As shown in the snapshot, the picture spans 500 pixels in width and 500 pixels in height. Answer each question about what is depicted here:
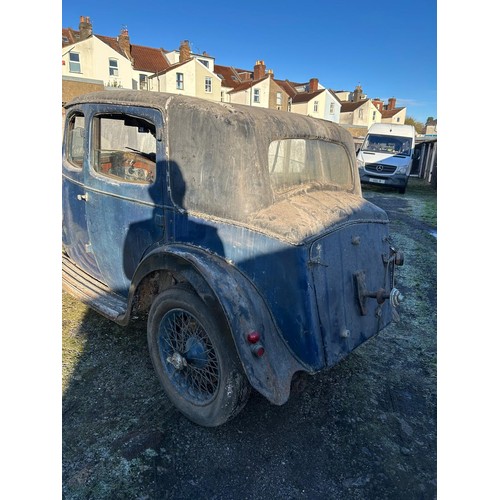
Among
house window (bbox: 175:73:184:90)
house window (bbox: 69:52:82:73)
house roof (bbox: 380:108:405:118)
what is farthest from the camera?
house roof (bbox: 380:108:405:118)

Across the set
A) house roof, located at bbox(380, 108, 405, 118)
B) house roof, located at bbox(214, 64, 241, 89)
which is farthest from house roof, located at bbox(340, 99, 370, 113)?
house roof, located at bbox(214, 64, 241, 89)

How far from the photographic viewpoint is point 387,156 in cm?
1455

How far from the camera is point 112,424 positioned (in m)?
2.45

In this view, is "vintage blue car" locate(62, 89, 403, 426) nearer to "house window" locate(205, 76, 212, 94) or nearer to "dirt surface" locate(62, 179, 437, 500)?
"dirt surface" locate(62, 179, 437, 500)

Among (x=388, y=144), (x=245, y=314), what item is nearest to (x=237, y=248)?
(x=245, y=314)

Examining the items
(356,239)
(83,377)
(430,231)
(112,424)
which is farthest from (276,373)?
(430,231)

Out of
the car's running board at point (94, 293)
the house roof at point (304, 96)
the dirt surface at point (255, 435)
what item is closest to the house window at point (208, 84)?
the house roof at point (304, 96)

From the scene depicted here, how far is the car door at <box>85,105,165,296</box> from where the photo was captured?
280 centimetres

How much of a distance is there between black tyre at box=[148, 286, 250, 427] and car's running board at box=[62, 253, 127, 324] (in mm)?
495

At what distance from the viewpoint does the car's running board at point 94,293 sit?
3054 mm

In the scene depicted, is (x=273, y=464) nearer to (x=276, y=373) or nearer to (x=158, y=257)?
(x=276, y=373)

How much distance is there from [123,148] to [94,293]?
4.72 feet

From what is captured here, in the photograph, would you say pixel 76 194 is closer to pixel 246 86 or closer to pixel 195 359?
pixel 195 359

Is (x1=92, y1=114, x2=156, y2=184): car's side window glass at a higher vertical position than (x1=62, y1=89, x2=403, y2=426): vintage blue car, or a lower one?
higher
